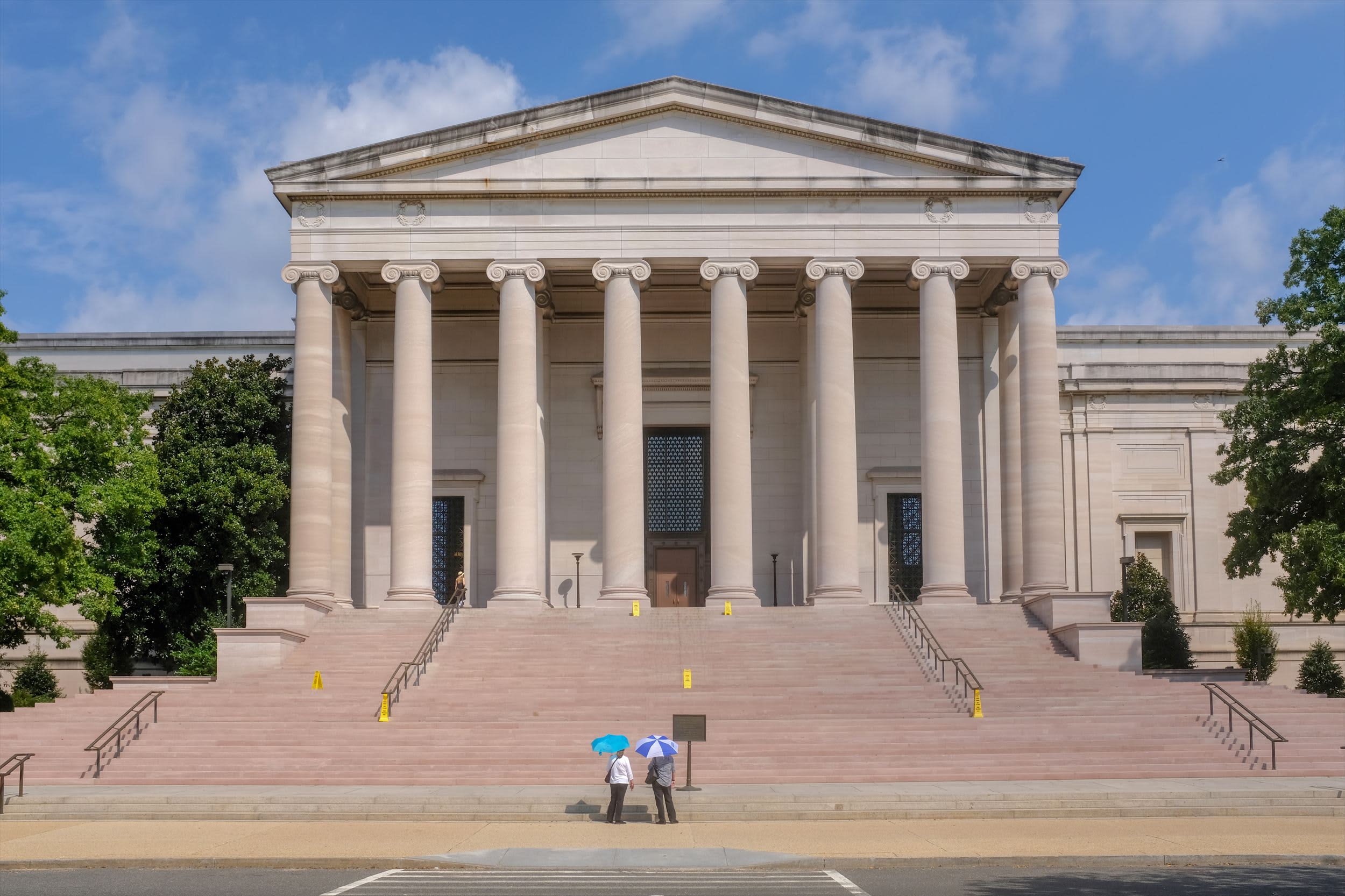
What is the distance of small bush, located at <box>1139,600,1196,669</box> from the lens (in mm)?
43938

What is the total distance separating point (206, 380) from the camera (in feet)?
153

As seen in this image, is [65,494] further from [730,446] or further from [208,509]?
[730,446]

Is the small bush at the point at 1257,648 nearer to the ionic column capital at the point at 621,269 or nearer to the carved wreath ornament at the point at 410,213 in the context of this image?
the ionic column capital at the point at 621,269

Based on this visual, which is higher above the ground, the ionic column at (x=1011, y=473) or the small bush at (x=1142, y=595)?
the ionic column at (x=1011, y=473)

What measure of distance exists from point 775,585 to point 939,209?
42.3ft

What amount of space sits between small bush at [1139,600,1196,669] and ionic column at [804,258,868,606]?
8.84 meters

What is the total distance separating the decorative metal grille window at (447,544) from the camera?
1928 inches

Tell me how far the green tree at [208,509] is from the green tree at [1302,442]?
2715cm

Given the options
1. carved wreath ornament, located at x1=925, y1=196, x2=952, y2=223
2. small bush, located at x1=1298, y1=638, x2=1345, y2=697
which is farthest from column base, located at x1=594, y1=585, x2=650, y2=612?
small bush, located at x1=1298, y1=638, x2=1345, y2=697

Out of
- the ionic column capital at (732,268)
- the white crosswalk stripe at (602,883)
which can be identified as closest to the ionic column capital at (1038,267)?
the ionic column capital at (732,268)

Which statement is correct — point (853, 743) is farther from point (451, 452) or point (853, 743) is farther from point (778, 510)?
point (451, 452)

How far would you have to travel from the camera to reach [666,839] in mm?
21844

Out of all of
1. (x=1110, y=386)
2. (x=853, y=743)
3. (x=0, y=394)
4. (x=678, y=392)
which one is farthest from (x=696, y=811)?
(x=1110, y=386)

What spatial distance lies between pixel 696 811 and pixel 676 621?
1619cm
